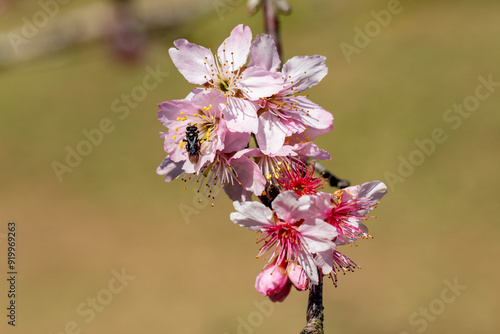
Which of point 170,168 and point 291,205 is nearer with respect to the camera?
point 291,205

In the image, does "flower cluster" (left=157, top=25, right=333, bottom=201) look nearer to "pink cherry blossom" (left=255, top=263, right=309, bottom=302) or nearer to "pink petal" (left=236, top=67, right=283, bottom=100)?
"pink petal" (left=236, top=67, right=283, bottom=100)

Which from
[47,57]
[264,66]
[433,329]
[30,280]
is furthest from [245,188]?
[47,57]

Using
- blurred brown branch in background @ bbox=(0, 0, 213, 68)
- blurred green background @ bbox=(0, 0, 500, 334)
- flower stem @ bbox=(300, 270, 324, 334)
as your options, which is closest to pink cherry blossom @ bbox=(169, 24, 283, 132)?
flower stem @ bbox=(300, 270, 324, 334)

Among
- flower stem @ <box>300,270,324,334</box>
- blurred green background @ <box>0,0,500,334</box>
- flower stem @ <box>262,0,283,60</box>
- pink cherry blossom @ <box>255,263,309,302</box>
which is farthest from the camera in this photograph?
blurred green background @ <box>0,0,500,334</box>

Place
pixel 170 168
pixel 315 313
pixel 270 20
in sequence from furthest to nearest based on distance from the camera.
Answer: pixel 270 20 → pixel 170 168 → pixel 315 313

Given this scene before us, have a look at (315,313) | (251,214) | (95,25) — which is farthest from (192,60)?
(95,25)

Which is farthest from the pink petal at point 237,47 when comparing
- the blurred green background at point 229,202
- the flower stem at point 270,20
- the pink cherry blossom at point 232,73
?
the blurred green background at point 229,202

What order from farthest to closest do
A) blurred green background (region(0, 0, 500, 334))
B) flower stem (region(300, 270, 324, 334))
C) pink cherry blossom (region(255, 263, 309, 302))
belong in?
1. blurred green background (region(0, 0, 500, 334))
2. pink cherry blossom (region(255, 263, 309, 302))
3. flower stem (region(300, 270, 324, 334))

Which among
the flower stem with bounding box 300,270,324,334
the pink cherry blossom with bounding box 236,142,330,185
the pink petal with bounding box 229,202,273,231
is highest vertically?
the pink cherry blossom with bounding box 236,142,330,185

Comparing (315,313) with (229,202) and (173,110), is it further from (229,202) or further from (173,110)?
(229,202)
